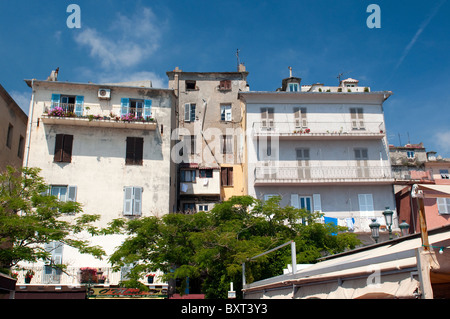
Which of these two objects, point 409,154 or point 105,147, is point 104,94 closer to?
point 105,147

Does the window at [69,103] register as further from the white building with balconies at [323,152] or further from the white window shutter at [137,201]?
the white building with balconies at [323,152]

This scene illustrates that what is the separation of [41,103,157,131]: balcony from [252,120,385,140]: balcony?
8363mm

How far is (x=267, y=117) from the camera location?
1324 inches

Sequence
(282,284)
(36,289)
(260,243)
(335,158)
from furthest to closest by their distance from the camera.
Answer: (335,158) < (36,289) < (260,243) < (282,284)

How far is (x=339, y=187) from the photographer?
105 feet

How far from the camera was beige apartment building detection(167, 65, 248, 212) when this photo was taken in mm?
33469

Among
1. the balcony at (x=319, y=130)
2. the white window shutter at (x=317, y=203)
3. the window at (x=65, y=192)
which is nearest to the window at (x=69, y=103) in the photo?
the window at (x=65, y=192)

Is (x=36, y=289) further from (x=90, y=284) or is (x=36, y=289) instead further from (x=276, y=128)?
(x=276, y=128)

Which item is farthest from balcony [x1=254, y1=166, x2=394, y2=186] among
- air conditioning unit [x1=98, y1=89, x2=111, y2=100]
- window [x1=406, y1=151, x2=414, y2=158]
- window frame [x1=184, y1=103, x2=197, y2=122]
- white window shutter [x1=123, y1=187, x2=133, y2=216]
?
window [x1=406, y1=151, x2=414, y2=158]

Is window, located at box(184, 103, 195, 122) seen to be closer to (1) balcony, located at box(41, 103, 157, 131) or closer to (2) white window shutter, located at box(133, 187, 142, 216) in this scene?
(1) balcony, located at box(41, 103, 157, 131)

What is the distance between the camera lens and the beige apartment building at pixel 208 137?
33.5 metres
